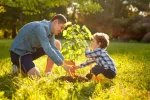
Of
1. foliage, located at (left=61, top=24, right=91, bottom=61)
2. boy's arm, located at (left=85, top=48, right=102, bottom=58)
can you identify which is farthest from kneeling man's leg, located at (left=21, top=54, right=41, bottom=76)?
boy's arm, located at (left=85, top=48, right=102, bottom=58)

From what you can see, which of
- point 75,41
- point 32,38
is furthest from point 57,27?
point 32,38

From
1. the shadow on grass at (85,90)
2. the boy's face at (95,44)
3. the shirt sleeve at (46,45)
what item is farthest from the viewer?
the boy's face at (95,44)

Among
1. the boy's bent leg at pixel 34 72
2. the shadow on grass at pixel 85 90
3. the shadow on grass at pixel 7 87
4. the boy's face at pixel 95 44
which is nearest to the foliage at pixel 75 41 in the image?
the boy's face at pixel 95 44

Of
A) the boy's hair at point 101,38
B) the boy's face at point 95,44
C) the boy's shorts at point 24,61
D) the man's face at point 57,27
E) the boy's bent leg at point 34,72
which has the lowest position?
the boy's bent leg at point 34,72

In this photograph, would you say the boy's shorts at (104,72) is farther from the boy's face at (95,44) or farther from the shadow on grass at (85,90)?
the shadow on grass at (85,90)

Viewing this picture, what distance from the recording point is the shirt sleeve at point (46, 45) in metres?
5.79

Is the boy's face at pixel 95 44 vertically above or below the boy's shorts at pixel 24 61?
above

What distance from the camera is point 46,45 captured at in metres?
5.89

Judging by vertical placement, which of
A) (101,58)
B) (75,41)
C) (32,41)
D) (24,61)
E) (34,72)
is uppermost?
(75,41)

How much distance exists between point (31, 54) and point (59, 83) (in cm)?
173

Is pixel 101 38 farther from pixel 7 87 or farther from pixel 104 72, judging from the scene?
pixel 7 87

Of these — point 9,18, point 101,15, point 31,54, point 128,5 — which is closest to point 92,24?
point 101,15

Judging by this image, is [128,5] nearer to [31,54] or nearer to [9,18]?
[9,18]

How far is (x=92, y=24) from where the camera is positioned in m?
42.1
